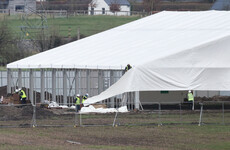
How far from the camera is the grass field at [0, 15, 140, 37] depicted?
89.3 m

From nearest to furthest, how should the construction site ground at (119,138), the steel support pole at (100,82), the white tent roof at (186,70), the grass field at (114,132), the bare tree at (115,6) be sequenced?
the construction site ground at (119,138) → the grass field at (114,132) → the white tent roof at (186,70) → the steel support pole at (100,82) → the bare tree at (115,6)

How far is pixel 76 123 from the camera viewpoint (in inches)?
1335

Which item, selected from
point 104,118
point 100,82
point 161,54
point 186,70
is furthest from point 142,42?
point 104,118

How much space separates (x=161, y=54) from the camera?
4150 cm

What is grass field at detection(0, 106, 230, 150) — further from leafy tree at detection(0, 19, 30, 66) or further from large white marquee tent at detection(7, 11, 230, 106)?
leafy tree at detection(0, 19, 30, 66)

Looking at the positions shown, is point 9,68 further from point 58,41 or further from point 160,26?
point 58,41

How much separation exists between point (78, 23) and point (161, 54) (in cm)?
5687

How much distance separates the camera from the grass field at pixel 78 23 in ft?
293

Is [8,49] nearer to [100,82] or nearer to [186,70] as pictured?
[100,82]

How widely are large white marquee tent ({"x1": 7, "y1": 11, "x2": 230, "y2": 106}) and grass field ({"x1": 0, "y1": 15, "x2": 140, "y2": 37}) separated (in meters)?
36.6

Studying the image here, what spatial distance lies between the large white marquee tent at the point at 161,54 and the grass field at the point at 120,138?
6852 mm

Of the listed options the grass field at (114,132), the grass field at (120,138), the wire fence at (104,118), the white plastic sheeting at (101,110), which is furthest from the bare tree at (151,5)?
the grass field at (120,138)

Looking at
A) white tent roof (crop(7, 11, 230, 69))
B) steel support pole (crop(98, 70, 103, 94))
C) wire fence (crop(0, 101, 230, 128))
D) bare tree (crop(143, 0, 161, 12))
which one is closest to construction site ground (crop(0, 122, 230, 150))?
wire fence (crop(0, 101, 230, 128))

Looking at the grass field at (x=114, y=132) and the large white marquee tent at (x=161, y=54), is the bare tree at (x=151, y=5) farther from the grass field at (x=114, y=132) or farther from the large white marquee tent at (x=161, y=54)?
the grass field at (x=114, y=132)
